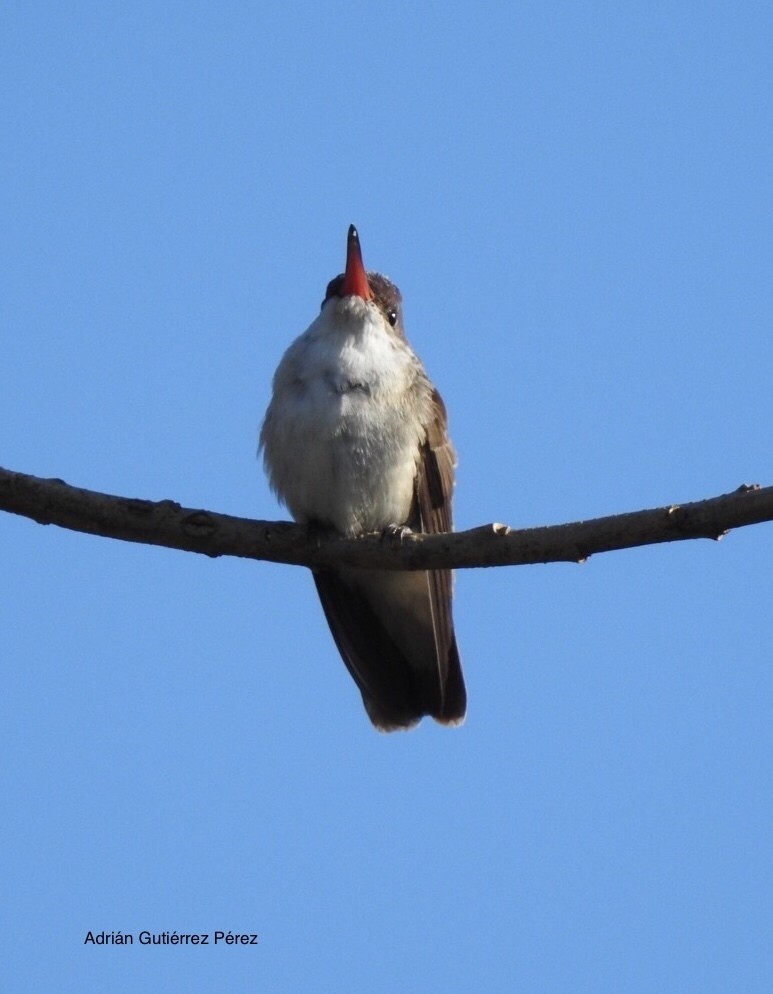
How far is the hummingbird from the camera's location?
6793 mm

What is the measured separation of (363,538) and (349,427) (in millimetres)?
835

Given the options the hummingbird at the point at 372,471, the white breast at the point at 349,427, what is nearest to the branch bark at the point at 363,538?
the hummingbird at the point at 372,471

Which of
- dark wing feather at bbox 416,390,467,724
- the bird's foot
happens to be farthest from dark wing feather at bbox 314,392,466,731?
the bird's foot

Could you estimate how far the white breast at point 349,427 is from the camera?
22.2 feet

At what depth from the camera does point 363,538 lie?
6.11 meters

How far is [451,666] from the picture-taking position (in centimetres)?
768

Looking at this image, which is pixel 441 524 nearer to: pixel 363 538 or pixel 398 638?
pixel 398 638

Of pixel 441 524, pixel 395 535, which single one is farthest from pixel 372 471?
pixel 395 535

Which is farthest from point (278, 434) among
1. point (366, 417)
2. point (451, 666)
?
point (451, 666)

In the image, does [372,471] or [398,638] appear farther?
[398,638]

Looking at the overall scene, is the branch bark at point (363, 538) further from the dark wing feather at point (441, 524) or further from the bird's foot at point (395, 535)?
the dark wing feather at point (441, 524)

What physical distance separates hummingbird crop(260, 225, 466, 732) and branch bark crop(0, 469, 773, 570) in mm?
397

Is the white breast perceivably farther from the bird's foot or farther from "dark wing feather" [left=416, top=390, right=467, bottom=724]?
the bird's foot

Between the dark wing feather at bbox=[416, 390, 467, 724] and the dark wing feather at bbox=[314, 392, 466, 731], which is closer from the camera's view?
the dark wing feather at bbox=[416, 390, 467, 724]
